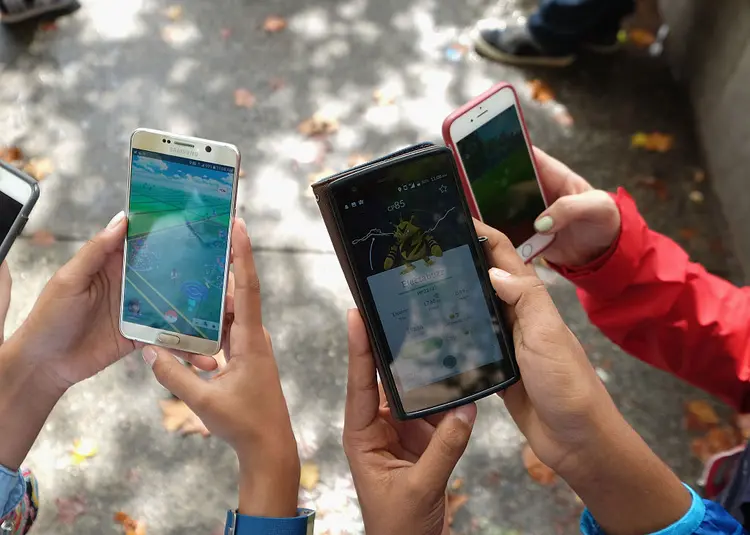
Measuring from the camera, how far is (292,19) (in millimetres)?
3471

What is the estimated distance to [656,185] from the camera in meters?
2.96

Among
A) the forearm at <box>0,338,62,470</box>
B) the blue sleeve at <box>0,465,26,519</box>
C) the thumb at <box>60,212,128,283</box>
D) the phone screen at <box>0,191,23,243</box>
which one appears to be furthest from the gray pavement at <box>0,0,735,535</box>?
the thumb at <box>60,212,128,283</box>

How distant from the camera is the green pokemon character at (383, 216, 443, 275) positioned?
1357mm

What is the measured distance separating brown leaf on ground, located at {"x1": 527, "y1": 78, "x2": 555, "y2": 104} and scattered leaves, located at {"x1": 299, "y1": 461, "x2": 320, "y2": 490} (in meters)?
2.17

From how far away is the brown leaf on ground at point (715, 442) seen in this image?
7.57 ft

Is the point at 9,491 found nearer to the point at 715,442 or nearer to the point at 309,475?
the point at 309,475

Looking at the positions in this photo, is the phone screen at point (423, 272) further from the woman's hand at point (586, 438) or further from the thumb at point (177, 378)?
the thumb at point (177, 378)

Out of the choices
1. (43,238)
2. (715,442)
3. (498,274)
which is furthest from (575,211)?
(43,238)

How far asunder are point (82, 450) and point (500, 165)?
69.9 inches

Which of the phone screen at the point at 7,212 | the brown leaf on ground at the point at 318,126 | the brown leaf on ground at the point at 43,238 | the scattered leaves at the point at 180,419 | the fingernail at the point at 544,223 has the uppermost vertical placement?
the fingernail at the point at 544,223

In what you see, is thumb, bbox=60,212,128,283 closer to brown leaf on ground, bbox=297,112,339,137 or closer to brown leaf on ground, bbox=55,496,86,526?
brown leaf on ground, bbox=55,496,86,526

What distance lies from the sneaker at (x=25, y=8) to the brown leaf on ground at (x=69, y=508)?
8.48 feet

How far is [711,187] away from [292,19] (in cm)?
236

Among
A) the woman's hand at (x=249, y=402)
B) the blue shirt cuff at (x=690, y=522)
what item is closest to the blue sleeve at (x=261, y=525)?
the woman's hand at (x=249, y=402)
